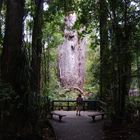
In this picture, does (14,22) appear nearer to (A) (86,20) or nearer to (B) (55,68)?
(A) (86,20)

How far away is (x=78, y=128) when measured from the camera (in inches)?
630

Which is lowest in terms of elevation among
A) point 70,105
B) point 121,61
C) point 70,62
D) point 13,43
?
point 70,105

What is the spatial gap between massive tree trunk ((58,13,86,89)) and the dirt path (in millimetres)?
12102

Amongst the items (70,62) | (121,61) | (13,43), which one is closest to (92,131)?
(121,61)

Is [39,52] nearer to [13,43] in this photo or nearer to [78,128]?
[78,128]

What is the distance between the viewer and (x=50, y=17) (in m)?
21.1

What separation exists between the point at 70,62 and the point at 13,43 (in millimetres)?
19095

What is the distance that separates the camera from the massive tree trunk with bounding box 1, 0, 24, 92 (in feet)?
41.5

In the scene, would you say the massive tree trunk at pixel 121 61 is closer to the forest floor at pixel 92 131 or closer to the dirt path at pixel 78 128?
the forest floor at pixel 92 131

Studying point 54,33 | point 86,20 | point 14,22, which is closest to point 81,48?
point 54,33

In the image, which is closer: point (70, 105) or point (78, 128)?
point (78, 128)

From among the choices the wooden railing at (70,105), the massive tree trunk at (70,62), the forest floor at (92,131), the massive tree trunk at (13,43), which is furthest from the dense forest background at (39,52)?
the massive tree trunk at (70,62)

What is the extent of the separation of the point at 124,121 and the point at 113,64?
230 cm

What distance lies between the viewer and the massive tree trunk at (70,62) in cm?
3138
